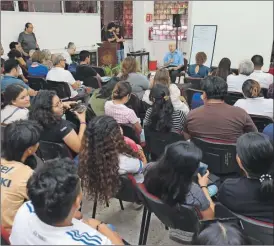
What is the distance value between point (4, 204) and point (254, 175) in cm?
107

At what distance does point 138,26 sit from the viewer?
29.3 ft

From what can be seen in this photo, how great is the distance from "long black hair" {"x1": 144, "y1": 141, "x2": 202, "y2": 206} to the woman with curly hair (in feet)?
1.05

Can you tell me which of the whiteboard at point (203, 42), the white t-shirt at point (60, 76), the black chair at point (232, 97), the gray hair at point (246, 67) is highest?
the whiteboard at point (203, 42)

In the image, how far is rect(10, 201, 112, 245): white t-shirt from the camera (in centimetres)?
98

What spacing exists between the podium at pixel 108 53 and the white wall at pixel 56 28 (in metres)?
0.64

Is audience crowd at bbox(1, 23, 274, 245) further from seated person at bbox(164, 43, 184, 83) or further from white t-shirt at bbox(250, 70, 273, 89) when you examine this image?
seated person at bbox(164, 43, 184, 83)

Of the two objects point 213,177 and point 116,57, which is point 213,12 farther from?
point 116,57

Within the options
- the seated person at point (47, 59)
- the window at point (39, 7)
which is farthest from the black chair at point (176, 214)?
the window at point (39, 7)

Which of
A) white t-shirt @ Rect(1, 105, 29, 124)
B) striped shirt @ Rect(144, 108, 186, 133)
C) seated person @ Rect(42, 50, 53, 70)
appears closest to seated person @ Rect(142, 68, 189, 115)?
striped shirt @ Rect(144, 108, 186, 133)

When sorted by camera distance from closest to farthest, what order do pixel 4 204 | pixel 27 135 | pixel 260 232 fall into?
pixel 260 232 < pixel 4 204 < pixel 27 135

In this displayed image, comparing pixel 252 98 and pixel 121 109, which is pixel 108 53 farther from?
pixel 252 98

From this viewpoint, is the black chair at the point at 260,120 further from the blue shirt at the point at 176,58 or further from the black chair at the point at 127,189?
the blue shirt at the point at 176,58

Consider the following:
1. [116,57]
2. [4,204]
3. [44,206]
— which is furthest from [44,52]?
[44,206]

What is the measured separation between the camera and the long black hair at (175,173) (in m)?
1.32
